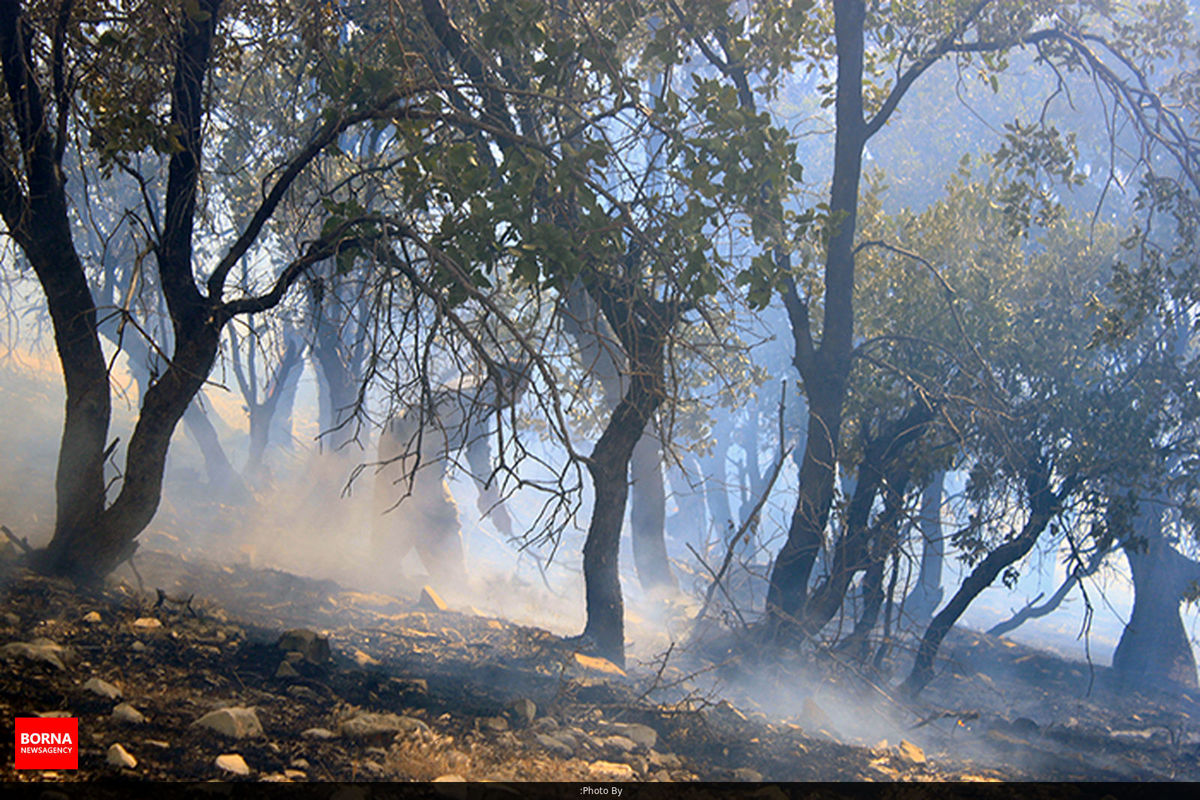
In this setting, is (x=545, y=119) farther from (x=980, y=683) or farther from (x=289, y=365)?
(x=289, y=365)

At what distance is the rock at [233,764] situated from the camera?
2.81 meters

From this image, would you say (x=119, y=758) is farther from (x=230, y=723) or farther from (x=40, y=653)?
(x=40, y=653)

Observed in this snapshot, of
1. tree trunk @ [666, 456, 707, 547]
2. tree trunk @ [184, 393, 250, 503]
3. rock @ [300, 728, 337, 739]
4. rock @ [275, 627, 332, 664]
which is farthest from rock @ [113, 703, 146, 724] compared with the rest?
tree trunk @ [666, 456, 707, 547]

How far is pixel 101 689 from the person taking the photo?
3.25 m

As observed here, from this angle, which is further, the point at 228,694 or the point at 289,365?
the point at 289,365

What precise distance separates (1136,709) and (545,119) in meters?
12.8

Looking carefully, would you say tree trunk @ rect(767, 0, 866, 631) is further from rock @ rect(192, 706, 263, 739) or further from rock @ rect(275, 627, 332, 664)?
rock @ rect(192, 706, 263, 739)

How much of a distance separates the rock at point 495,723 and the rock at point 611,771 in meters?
0.57

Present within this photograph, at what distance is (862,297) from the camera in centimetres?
952

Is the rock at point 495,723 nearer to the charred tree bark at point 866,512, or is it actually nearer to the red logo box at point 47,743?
the red logo box at point 47,743

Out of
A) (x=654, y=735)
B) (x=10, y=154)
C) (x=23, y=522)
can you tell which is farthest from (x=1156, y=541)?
(x=23, y=522)

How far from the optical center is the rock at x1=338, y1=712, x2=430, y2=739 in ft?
11.0

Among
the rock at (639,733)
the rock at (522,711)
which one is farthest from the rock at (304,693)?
the rock at (639,733)

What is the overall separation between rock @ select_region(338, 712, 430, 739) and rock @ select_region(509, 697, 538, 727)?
0.70 m
